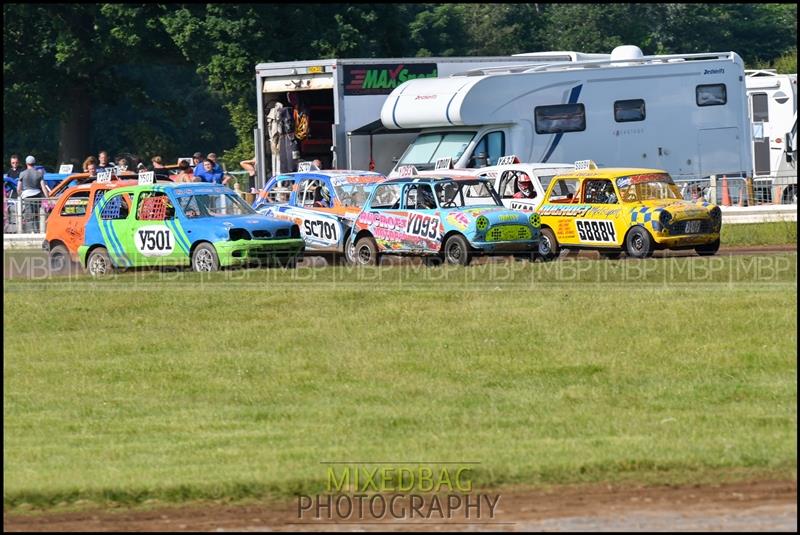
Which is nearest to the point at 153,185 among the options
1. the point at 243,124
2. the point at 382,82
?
the point at 382,82

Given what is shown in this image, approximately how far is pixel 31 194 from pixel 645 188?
46.5 feet

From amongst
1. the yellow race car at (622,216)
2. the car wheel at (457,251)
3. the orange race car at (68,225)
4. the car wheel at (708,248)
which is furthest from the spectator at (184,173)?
the car wheel at (708,248)

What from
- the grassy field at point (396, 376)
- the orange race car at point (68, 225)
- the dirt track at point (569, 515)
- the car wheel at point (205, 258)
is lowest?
the dirt track at point (569, 515)

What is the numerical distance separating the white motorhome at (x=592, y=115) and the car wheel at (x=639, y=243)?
249 inches

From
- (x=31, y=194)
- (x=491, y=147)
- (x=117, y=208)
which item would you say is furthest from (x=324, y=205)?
(x=31, y=194)

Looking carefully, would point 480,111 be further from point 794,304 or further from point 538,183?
point 794,304

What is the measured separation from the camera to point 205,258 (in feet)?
71.7

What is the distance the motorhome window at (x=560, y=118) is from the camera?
28938mm

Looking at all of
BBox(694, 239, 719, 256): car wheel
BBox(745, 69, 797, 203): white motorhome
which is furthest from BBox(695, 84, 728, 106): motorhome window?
BBox(694, 239, 719, 256): car wheel

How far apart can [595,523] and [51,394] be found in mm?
6770

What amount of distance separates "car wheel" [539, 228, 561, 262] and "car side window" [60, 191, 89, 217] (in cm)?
746

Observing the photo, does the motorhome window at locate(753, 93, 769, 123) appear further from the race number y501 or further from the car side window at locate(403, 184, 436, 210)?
the race number y501

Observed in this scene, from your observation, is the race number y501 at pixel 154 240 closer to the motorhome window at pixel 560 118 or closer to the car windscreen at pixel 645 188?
the car windscreen at pixel 645 188

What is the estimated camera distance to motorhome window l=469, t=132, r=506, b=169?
28.3m
